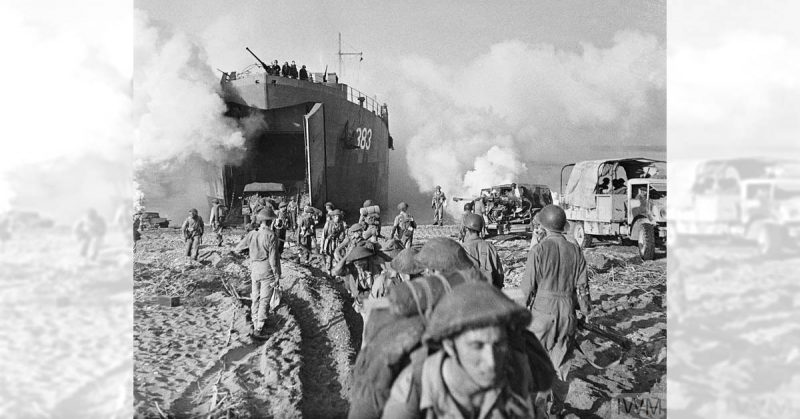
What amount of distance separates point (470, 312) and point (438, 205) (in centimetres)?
832

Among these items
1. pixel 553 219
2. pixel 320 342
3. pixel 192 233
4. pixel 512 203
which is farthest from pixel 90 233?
pixel 512 203

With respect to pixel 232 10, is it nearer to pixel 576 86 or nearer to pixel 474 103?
pixel 474 103

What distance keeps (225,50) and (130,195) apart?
7.51 ft

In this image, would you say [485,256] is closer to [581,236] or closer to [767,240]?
[767,240]

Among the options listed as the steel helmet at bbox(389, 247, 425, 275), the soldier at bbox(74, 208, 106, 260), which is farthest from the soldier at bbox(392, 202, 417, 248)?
the steel helmet at bbox(389, 247, 425, 275)

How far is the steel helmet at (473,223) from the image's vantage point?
5.87 metres

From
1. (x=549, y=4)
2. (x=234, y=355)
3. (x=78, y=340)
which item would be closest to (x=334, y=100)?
(x=549, y=4)

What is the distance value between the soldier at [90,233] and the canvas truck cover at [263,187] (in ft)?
8.45

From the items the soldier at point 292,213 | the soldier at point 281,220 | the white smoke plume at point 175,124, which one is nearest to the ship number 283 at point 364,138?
the soldier at point 292,213

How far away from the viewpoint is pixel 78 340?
664 centimetres

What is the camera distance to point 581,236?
12094 mm

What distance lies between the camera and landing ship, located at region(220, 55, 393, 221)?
30.3 feet

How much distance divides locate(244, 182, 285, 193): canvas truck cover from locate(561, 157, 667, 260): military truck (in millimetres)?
4252

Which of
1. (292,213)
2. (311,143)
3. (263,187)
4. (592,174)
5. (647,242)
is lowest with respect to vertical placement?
(647,242)
